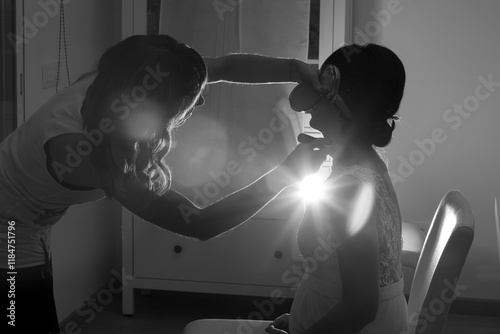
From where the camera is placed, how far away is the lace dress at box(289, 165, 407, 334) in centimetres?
143

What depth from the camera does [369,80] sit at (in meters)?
1.47

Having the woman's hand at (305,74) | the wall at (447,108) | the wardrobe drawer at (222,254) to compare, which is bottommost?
the wardrobe drawer at (222,254)

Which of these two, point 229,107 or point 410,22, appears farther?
point 410,22

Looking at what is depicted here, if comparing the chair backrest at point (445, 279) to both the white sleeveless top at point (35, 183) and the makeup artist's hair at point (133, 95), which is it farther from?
the white sleeveless top at point (35, 183)

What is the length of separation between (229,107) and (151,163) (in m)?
1.58

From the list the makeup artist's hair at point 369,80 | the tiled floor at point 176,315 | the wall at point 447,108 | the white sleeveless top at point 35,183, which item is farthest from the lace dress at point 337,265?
the wall at point 447,108

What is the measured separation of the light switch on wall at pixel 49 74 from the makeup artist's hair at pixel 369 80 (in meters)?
1.50

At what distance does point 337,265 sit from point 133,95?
0.48 m

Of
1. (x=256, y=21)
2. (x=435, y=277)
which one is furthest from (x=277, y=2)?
(x=435, y=277)

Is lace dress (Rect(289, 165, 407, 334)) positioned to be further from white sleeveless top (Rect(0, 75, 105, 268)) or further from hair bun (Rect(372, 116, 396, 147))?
white sleeveless top (Rect(0, 75, 105, 268))

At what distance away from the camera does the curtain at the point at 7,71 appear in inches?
91.7

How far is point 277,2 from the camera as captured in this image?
115 inches

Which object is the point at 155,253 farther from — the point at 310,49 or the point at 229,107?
the point at 310,49

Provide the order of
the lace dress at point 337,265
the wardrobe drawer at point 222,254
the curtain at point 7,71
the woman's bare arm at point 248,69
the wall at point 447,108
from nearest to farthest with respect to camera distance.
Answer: the lace dress at point 337,265, the woman's bare arm at point 248,69, the curtain at point 7,71, the wardrobe drawer at point 222,254, the wall at point 447,108
